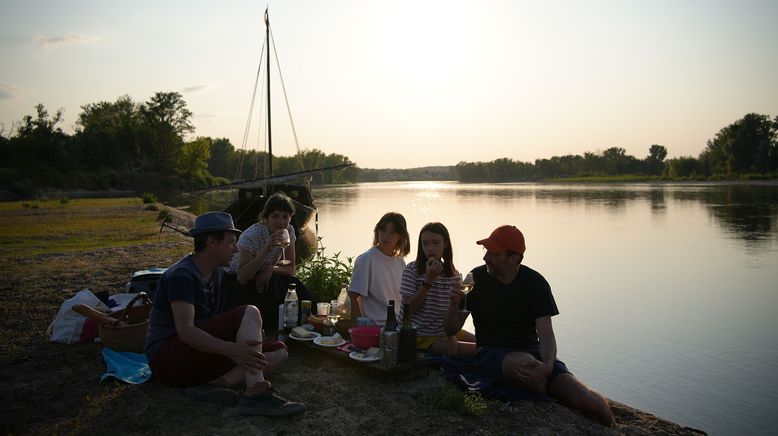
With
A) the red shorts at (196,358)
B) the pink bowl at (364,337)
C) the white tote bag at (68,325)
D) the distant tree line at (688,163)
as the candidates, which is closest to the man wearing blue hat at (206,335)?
the red shorts at (196,358)

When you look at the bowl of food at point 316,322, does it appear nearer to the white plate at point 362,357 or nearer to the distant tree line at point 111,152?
the white plate at point 362,357

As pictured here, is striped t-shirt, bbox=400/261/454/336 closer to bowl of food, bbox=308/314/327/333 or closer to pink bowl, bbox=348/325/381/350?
pink bowl, bbox=348/325/381/350

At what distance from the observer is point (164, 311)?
3.94 m

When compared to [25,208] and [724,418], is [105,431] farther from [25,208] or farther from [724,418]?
[25,208]

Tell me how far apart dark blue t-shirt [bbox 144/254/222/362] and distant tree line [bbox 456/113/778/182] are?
9417cm

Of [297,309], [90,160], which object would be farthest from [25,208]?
[90,160]

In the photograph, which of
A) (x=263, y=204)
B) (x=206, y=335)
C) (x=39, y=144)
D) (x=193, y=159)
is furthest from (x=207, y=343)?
(x=193, y=159)

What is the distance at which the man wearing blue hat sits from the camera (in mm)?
3775

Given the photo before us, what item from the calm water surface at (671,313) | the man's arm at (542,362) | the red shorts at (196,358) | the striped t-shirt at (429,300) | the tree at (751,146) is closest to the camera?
the red shorts at (196,358)

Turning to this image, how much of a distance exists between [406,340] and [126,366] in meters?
2.56

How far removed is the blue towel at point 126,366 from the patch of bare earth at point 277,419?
96 mm

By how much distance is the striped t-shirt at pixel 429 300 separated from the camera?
16.1 feet

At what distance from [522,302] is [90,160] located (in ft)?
222

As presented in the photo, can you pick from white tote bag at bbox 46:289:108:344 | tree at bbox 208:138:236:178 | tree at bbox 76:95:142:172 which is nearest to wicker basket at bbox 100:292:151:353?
white tote bag at bbox 46:289:108:344
